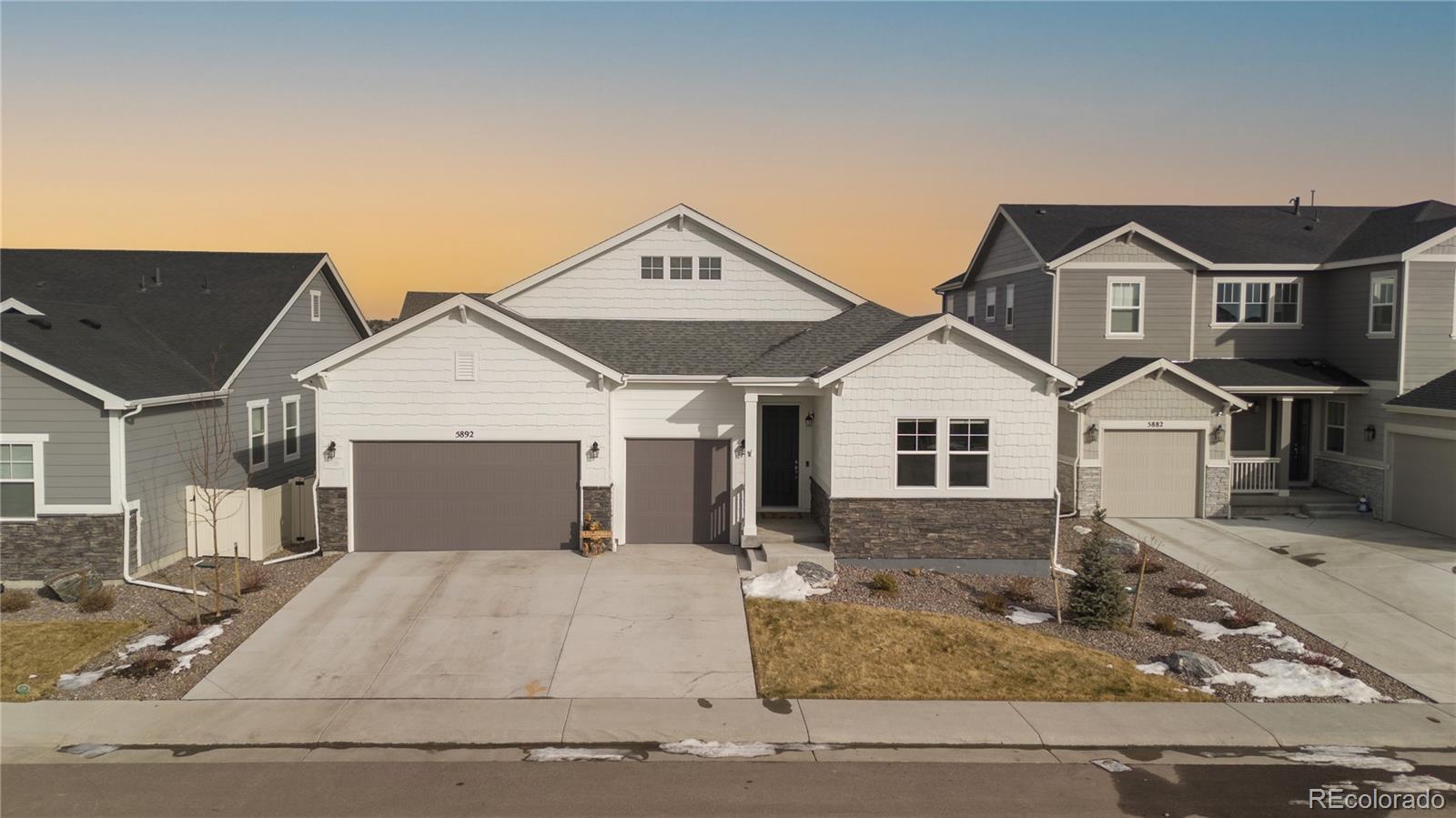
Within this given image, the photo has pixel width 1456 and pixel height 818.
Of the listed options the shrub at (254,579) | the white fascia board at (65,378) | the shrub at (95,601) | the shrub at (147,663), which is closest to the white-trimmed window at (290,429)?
the shrub at (254,579)

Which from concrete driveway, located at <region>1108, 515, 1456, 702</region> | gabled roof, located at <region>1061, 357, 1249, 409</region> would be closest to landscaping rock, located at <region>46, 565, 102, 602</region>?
concrete driveway, located at <region>1108, 515, 1456, 702</region>

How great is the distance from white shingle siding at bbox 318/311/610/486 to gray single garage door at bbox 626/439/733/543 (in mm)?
1154

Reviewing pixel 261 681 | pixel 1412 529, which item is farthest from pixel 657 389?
Answer: pixel 1412 529

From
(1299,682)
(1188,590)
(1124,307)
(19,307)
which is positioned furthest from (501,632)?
(1124,307)

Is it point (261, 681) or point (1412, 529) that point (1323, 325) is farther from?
point (261, 681)

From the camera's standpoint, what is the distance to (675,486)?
18.1 meters

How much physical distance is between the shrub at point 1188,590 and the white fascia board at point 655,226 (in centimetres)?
940

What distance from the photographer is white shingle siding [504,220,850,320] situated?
21.8 m

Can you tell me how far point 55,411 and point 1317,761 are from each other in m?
18.9

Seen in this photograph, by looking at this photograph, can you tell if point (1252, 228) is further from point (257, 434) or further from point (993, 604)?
point (257, 434)

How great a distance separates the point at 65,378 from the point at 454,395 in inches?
246

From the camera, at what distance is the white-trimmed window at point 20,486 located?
604 inches

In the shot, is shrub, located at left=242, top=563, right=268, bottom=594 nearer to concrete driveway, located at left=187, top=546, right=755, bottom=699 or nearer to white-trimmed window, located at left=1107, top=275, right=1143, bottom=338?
concrete driveway, located at left=187, top=546, right=755, bottom=699

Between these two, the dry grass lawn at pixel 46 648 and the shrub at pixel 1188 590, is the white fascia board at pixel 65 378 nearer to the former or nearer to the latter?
the dry grass lawn at pixel 46 648
